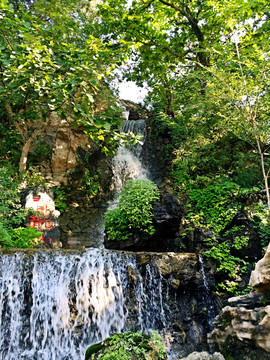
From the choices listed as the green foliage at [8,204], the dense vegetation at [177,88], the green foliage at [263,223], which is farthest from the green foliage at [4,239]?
the green foliage at [263,223]

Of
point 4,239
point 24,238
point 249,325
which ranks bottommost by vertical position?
point 249,325

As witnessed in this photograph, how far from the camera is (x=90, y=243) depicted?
29.8ft

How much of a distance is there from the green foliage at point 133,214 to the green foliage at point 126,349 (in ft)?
12.0

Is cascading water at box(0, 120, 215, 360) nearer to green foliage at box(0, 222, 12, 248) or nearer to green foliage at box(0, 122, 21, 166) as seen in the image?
green foliage at box(0, 222, 12, 248)

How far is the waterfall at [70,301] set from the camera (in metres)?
4.71

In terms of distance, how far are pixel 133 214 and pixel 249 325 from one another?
4219mm

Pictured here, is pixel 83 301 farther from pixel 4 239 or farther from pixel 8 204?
pixel 8 204

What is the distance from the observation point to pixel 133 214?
707 cm

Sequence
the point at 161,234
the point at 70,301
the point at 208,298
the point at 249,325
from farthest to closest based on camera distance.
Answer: the point at 161,234
the point at 208,298
the point at 70,301
the point at 249,325

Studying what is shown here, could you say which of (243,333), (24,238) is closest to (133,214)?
(24,238)

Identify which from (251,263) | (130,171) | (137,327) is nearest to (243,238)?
(251,263)

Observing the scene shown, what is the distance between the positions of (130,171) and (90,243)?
422cm

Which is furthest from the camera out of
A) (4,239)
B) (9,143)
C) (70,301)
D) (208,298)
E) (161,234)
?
(9,143)

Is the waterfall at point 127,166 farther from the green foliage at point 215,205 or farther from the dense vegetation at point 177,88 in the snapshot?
the green foliage at point 215,205
